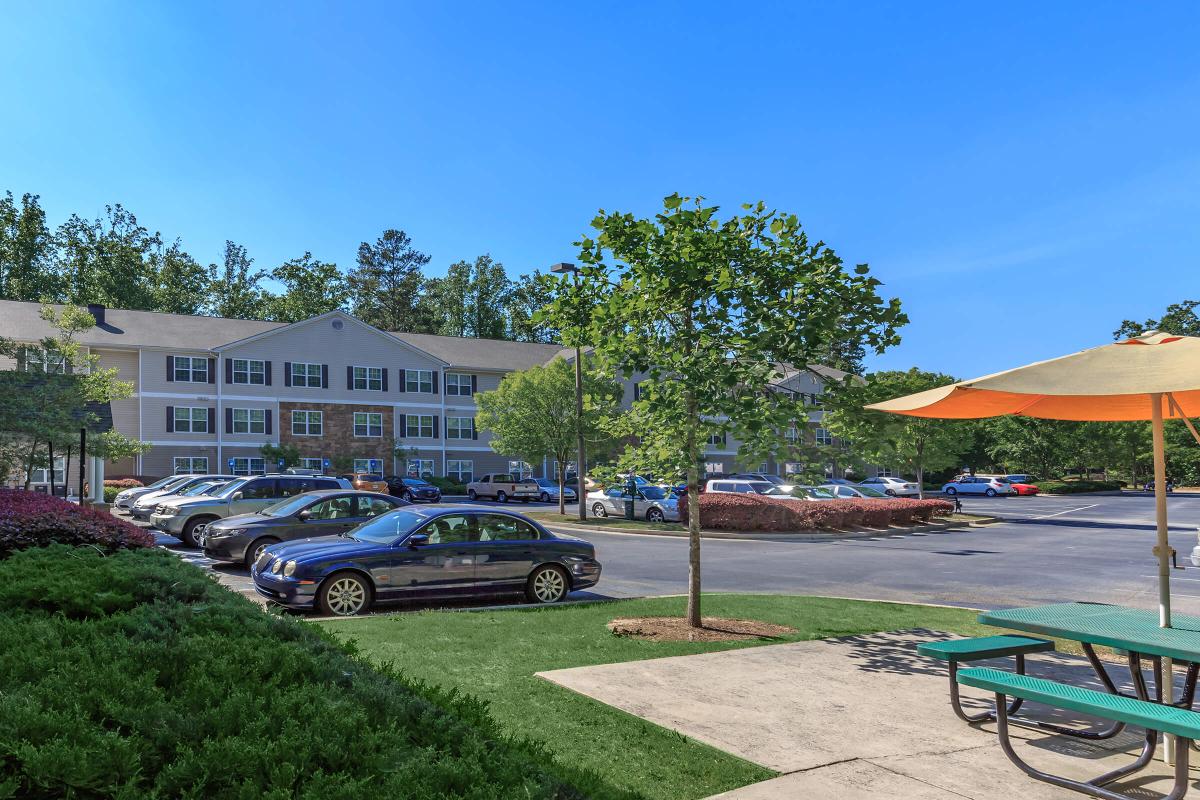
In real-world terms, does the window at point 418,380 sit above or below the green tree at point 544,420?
above

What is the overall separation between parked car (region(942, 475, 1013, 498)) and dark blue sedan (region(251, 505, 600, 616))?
49.1 meters

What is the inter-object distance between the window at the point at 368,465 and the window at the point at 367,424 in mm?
1485

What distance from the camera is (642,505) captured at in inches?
1328

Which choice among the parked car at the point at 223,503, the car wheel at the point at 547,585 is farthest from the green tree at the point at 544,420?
the car wheel at the point at 547,585

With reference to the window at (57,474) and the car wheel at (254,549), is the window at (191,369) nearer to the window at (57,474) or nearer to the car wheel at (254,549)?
the window at (57,474)

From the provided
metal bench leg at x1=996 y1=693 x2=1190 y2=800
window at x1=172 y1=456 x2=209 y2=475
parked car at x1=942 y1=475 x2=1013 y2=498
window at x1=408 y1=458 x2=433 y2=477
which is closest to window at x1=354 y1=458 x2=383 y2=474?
window at x1=408 y1=458 x2=433 y2=477

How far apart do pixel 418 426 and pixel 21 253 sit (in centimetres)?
3641

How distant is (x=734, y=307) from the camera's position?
387 inches

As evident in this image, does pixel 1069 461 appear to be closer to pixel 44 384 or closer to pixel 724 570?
pixel 724 570

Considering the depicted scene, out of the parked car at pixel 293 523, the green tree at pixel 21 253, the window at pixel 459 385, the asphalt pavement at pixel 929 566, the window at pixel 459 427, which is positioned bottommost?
the asphalt pavement at pixel 929 566

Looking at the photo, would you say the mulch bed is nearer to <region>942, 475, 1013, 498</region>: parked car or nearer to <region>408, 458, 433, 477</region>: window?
<region>408, 458, 433, 477</region>: window

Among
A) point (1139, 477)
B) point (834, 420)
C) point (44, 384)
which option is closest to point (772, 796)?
point (834, 420)

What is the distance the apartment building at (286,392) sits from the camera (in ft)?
150

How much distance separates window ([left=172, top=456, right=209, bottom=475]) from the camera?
4622cm
